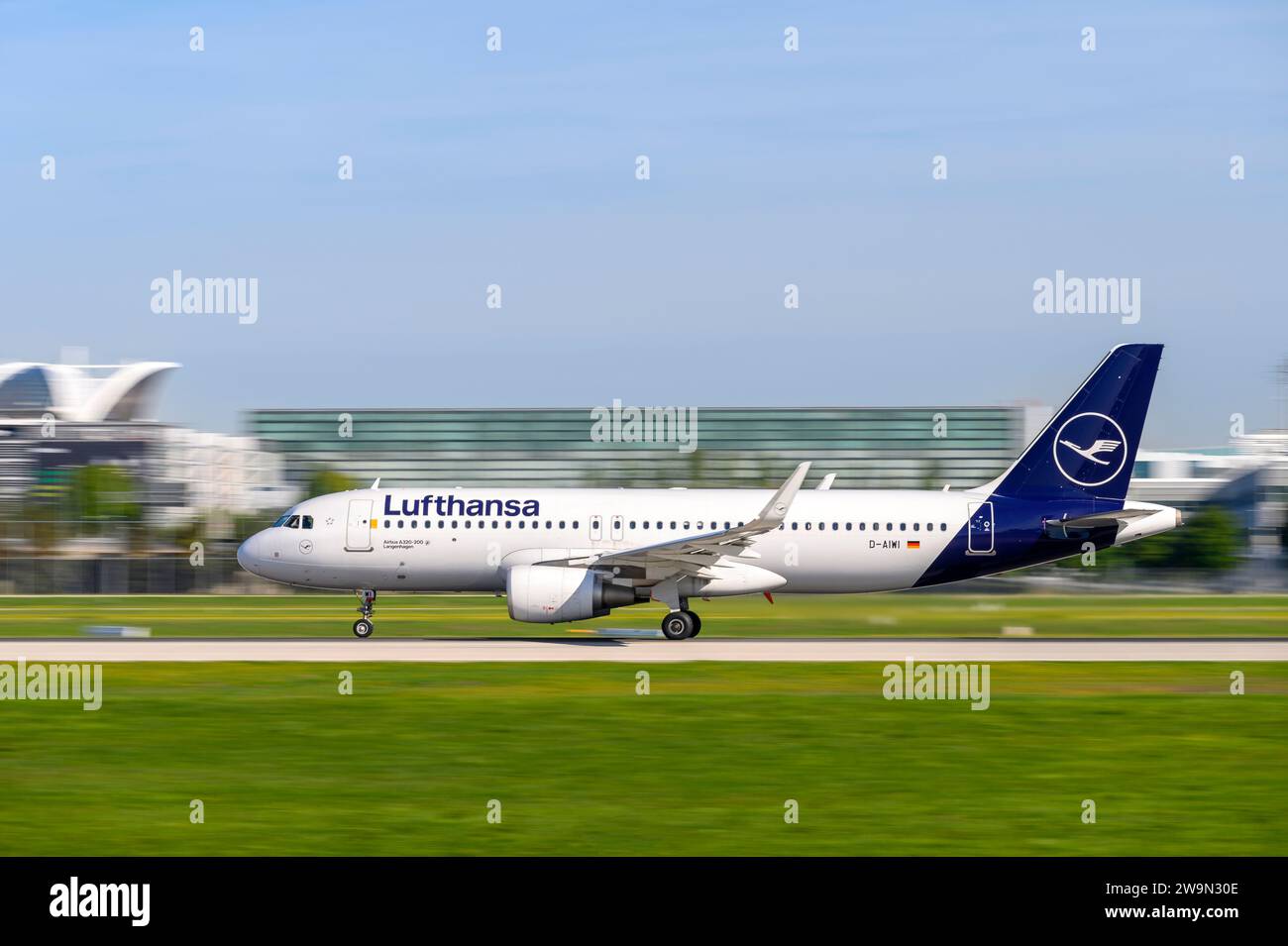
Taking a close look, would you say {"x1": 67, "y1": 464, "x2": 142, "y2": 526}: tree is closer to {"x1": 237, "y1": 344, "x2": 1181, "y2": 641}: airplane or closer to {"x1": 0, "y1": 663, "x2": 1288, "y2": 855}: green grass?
{"x1": 237, "y1": 344, "x2": 1181, "y2": 641}: airplane

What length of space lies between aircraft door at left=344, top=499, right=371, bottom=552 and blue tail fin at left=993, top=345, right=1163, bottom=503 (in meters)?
16.5

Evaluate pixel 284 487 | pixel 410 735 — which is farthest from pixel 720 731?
pixel 284 487

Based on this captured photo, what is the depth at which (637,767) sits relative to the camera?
17.2 metres

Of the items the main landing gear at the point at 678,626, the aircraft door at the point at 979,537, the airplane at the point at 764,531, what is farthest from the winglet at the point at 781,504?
the aircraft door at the point at 979,537

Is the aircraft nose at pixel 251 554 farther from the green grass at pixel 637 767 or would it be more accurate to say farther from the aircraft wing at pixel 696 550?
Answer: the green grass at pixel 637 767

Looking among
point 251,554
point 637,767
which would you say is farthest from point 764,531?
point 637,767

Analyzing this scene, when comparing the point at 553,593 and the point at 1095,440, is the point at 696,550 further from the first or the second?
the point at 1095,440

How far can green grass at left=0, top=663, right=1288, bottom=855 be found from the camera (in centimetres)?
1347

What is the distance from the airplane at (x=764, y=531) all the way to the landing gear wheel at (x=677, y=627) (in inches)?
1.4

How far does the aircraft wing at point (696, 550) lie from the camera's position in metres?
34.6

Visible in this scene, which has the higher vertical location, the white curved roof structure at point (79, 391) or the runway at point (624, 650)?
the white curved roof structure at point (79, 391)

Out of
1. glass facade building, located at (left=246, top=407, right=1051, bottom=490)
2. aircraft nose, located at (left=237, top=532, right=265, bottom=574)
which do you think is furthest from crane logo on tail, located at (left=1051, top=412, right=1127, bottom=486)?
glass facade building, located at (left=246, top=407, right=1051, bottom=490)

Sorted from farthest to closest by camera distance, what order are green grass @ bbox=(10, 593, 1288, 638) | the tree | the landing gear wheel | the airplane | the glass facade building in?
the glass facade building → the tree → green grass @ bbox=(10, 593, 1288, 638) → the airplane → the landing gear wheel

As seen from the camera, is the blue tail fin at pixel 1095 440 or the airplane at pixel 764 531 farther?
the blue tail fin at pixel 1095 440
